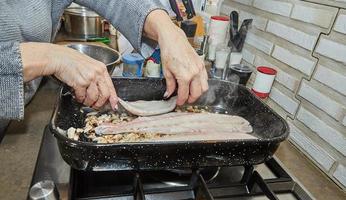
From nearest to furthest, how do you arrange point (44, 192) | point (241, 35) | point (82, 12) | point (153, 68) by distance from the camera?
point (44, 192), point (153, 68), point (241, 35), point (82, 12)

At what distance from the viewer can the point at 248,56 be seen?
113cm

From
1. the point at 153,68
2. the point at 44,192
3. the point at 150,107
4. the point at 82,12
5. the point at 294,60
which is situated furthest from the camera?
the point at 82,12

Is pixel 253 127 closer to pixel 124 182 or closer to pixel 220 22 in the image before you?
pixel 124 182

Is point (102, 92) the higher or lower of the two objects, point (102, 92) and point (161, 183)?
the higher

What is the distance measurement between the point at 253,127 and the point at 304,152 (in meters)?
0.21

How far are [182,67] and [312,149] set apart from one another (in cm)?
48

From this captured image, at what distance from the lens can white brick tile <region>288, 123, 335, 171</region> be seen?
2.43 feet

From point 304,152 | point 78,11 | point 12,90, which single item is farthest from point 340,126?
point 78,11

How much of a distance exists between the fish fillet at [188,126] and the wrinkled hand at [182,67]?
7cm

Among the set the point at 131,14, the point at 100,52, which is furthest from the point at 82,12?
the point at 131,14

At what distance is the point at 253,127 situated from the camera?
749 mm

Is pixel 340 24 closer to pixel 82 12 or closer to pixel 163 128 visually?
pixel 163 128

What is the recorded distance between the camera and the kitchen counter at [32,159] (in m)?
0.55

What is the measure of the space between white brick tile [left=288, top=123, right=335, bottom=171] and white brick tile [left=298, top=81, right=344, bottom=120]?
108 millimetres
